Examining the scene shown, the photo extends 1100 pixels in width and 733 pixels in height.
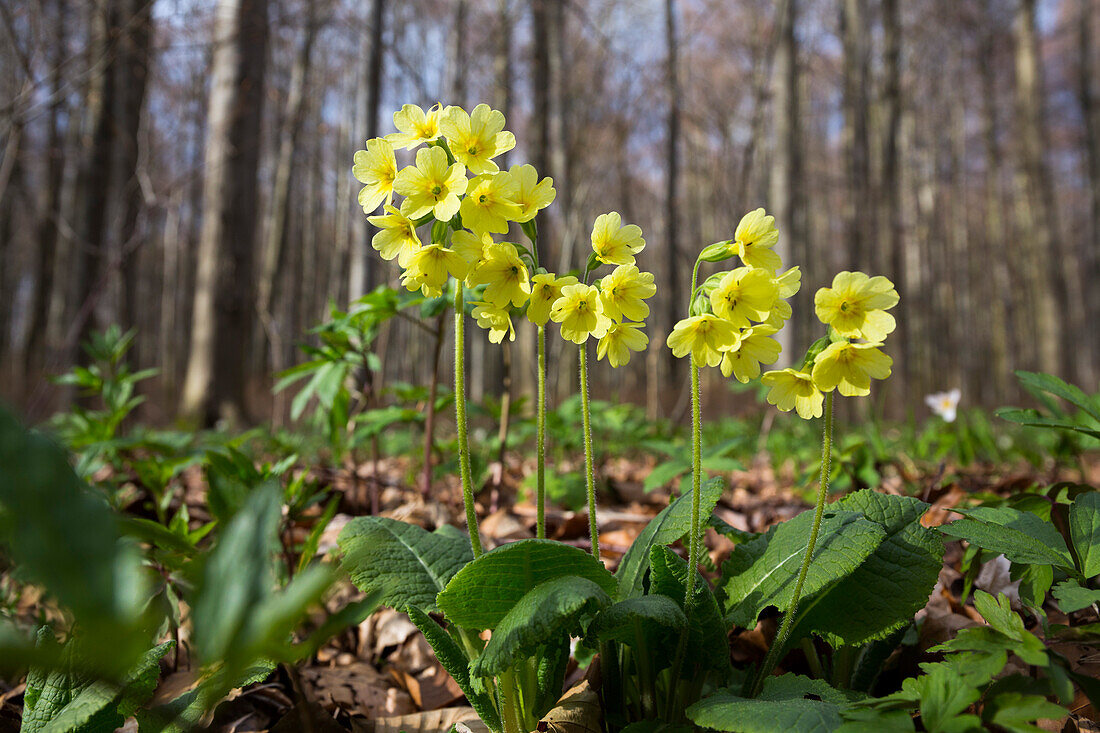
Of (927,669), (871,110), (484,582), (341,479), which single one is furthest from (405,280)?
(871,110)

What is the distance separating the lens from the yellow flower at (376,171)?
111 cm

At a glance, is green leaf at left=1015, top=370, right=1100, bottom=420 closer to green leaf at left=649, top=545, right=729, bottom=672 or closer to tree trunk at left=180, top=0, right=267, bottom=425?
green leaf at left=649, top=545, right=729, bottom=672

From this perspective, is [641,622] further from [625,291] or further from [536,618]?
[625,291]

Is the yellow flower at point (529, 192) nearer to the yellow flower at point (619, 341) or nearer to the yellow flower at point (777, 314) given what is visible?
the yellow flower at point (619, 341)

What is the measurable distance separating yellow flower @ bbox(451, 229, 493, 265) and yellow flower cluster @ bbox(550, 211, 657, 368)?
0.15 metres

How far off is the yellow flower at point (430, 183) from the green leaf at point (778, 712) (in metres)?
0.81

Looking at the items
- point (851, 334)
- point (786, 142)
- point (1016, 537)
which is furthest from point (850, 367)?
point (786, 142)

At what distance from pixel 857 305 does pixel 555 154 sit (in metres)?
8.92

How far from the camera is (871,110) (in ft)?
39.7

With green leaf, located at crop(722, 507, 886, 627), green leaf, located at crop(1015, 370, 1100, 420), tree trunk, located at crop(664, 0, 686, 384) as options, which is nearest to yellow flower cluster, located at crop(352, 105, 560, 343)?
green leaf, located at crop(722, 507, 886, 627)

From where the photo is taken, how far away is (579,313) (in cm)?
111

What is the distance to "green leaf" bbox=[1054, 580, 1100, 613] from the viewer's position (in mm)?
879

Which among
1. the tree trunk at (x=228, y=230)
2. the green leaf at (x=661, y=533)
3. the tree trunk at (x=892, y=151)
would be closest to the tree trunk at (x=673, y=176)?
the tree trunk at (x=892, y=151)

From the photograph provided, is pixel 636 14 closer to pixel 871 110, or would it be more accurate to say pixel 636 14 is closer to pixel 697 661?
pixel 871 110
